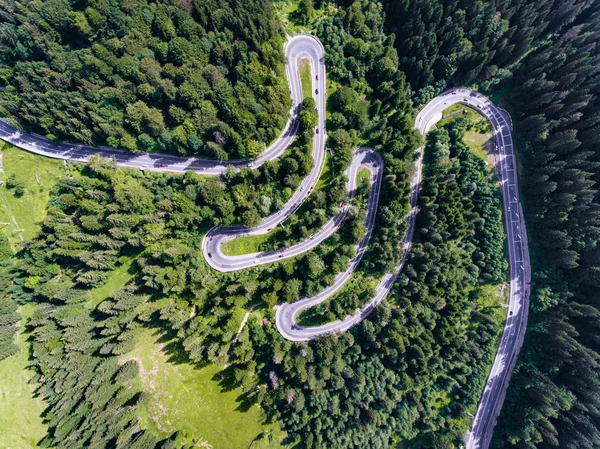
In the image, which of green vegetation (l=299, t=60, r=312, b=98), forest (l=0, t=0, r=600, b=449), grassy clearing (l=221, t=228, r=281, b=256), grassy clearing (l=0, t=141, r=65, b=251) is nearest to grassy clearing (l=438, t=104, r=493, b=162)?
forest (l=0, t=0, r=600, b=449)

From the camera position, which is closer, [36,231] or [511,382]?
Result: [36,231]

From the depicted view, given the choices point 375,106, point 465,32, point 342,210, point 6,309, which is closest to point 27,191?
point 6,309

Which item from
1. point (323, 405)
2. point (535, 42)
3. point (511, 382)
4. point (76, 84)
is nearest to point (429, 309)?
point (511, 382)

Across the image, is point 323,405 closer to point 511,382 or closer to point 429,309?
point 429,309

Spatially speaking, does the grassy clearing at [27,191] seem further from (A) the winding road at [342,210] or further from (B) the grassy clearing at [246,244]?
(B) the grassy clearing at [246,244]

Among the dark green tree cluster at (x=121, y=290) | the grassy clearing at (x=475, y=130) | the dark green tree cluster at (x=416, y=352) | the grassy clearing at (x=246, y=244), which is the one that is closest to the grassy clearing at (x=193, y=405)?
the dark green tree cluster at (x=121, y=290)

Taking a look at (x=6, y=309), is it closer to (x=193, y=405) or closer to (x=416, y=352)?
(x=193, y=405)
